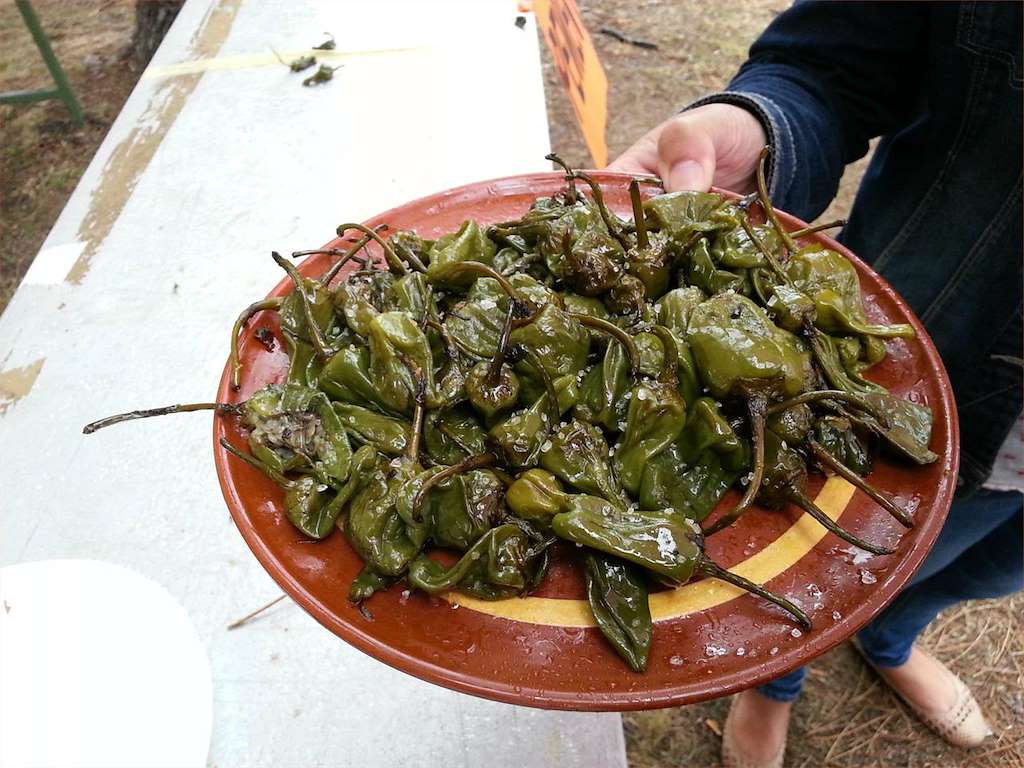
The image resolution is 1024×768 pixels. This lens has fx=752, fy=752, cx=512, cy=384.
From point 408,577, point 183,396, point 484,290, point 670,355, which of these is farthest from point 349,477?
point 183,396

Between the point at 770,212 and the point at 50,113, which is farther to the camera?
the point at 50,113

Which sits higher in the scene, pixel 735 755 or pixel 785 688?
pixel 785 688

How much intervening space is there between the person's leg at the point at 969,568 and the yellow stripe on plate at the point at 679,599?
0.89 m

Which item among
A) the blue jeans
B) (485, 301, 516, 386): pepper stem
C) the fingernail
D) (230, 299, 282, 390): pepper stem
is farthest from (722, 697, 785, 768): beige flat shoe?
(230, 299, 282, 390): pepper stem

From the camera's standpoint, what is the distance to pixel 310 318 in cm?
115

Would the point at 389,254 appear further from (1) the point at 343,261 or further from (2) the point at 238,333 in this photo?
(2) the point at 238,333

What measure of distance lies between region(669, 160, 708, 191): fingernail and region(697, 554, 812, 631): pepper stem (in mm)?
819

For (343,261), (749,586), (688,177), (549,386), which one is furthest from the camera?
(688,177)

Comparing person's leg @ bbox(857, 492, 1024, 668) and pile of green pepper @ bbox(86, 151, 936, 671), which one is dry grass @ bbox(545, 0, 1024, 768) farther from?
pile of green pepper @ bbox(86, 151, 936, 671)

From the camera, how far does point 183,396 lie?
1844mm

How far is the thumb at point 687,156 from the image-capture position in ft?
4.90

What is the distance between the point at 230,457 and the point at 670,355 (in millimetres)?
639

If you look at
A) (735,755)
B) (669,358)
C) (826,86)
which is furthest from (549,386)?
(735,755)

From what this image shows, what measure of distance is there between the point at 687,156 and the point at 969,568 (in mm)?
1216
